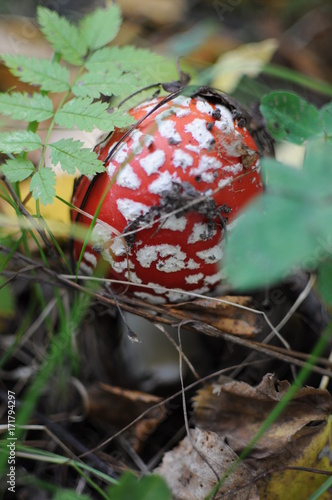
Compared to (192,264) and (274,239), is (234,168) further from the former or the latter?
(274,239)

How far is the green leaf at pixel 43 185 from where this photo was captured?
167 cm

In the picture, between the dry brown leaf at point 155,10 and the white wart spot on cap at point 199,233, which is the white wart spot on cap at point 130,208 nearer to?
the white wart spot on cap at point 199,233

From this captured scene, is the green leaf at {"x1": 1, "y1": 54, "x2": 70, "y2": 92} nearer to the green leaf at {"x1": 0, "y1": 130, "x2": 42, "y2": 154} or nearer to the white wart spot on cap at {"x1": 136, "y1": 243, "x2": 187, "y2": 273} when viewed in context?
the green leaf at {"x1": 0, "y1": 130, "x2": 42, "y2": 154}

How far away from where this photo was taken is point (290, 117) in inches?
78.7

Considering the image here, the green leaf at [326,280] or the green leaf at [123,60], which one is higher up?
the green leaf at [123,60]

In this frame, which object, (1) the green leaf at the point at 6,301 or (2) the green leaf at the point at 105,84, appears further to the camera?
(1) the green leaf at the point at 6,301

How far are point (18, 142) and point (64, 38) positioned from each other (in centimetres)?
49

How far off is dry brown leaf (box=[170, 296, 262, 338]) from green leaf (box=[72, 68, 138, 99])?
802 millimetres

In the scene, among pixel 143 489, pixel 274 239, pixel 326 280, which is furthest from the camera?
pixel 326 280

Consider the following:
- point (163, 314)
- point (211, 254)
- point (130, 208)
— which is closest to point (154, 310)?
point (163, 314)

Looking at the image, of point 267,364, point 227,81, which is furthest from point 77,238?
point 227,81

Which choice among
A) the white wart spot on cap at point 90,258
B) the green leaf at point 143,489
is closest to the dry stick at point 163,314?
the white wart spot on cap at point 90,258

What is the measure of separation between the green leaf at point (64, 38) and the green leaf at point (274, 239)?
1193 mm

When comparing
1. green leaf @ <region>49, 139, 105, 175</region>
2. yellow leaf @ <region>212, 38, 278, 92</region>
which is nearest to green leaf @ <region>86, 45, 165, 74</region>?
green leaf @ <region>49, 139, 105, 175</region>
